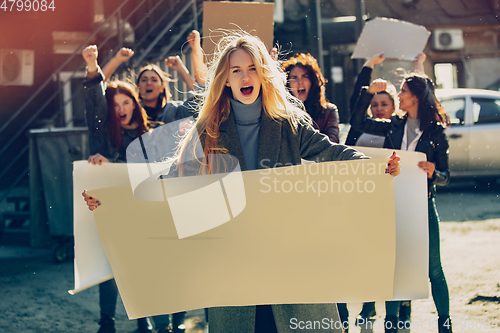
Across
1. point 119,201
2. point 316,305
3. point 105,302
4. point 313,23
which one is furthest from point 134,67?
point 316,305

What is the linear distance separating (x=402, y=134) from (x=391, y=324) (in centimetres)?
118

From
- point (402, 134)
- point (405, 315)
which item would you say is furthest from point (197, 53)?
point (405, 315)

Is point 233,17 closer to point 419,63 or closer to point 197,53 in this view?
point 197,53

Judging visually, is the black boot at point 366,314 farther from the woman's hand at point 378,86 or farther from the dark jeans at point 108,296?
the dark jeans at point 108,296

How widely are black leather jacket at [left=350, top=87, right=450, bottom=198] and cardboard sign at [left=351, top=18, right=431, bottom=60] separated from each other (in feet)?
1.28

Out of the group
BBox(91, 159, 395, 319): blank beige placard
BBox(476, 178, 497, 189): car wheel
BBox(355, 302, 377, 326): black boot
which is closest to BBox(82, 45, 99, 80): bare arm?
BBox(91, 159, 395, 319): blank beige placard

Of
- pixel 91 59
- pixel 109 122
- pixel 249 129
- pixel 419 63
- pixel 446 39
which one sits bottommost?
pixel 249 129

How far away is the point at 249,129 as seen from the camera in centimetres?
217

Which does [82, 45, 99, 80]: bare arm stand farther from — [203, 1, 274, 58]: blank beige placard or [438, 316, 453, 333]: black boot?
[438, 316, 453, 333]: black boot

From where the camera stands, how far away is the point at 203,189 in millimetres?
2113

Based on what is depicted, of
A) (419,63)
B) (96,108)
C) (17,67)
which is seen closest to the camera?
(96,108)

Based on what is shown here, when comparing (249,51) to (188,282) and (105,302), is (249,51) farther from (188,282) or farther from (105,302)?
(105,302)

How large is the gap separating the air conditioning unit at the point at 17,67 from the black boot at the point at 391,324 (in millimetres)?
7890

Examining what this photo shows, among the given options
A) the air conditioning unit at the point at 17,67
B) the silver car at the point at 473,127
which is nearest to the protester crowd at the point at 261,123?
the silver car at the point at 473,127
